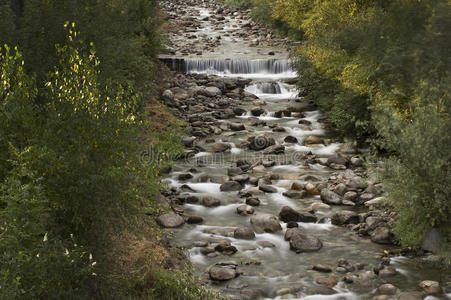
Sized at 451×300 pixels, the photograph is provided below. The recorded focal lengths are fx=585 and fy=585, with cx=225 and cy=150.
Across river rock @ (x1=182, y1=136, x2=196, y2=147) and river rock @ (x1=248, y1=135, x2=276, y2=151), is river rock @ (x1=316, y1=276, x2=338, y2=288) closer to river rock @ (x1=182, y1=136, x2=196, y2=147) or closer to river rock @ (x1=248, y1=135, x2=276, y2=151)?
river rock @ (x1=248, y1=135, x2=276, y2=151)

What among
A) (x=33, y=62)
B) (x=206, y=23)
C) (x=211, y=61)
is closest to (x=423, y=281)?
(x=33, y=62)

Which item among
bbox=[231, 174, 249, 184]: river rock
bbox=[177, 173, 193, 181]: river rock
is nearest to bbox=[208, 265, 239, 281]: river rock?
bbox=[231, 174, 249, 184]: river rock

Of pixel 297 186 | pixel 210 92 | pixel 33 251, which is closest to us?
pixel 33 251

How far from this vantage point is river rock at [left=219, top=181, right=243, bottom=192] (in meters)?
13.2

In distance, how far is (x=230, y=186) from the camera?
1324 cm

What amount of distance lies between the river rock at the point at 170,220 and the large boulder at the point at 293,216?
195cm

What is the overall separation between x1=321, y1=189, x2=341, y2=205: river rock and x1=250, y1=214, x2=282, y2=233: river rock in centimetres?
164

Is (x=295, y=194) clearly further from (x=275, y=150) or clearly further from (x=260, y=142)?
(x=260, y=142)

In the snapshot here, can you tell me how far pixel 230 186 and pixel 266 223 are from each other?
2353 mm

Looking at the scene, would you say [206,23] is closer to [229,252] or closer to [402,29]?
[402,29]

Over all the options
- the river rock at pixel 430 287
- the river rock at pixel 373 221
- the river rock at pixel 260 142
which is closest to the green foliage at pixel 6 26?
the river rock at pixel 373 221

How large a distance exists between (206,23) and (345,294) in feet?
104

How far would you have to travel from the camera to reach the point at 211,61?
25.6 m

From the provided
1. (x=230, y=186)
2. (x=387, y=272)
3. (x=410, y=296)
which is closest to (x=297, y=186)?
(x=230, y=186)
